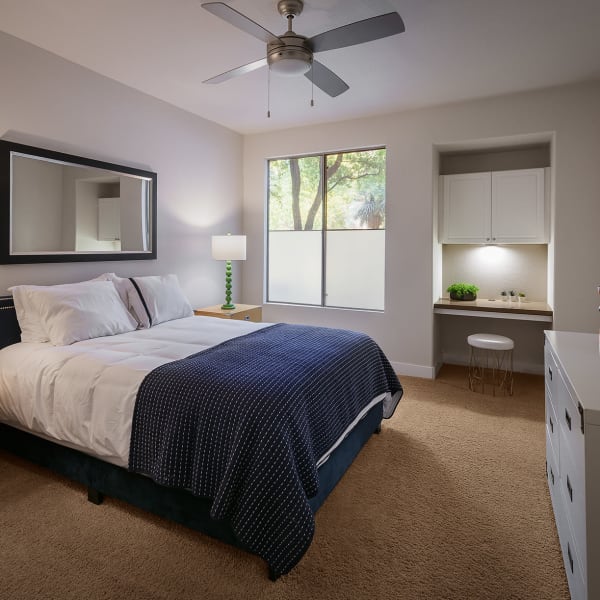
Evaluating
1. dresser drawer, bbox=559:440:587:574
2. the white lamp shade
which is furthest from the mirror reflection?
dresser drawer, bbox=559:440:587:574

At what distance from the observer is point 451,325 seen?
199 inches

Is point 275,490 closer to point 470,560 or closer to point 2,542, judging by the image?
point 470,560

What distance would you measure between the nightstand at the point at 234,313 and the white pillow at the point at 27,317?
5.62 ft

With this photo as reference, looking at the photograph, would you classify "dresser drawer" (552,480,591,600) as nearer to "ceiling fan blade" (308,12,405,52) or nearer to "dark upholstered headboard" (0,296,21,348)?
"ceiling fan blade" (308,12,405,52)

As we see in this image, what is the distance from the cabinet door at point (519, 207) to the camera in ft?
14.1

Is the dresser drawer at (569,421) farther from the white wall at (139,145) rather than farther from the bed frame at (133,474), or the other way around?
the white wall at (139,145)

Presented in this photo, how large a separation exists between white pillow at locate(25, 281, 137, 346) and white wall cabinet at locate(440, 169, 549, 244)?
3.47 metres

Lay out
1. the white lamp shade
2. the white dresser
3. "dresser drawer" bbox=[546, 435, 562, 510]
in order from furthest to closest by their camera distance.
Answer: the white lamp shade
"dresser drawer" bbox=[546, 435, 562, 510]
the white dresser

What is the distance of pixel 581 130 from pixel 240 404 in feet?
12.7

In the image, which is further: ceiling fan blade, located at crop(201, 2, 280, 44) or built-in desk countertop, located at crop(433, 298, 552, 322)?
built-in desk countertop, located at crop(433, 298, 552, 322)

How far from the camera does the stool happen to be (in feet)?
13.4

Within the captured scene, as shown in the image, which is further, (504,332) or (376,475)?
(504,332)

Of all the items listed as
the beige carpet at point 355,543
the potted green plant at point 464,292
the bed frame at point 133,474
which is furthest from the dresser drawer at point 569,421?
the potted green plant at point 464,292

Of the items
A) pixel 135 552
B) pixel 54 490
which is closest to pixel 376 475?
pixel 135 552
